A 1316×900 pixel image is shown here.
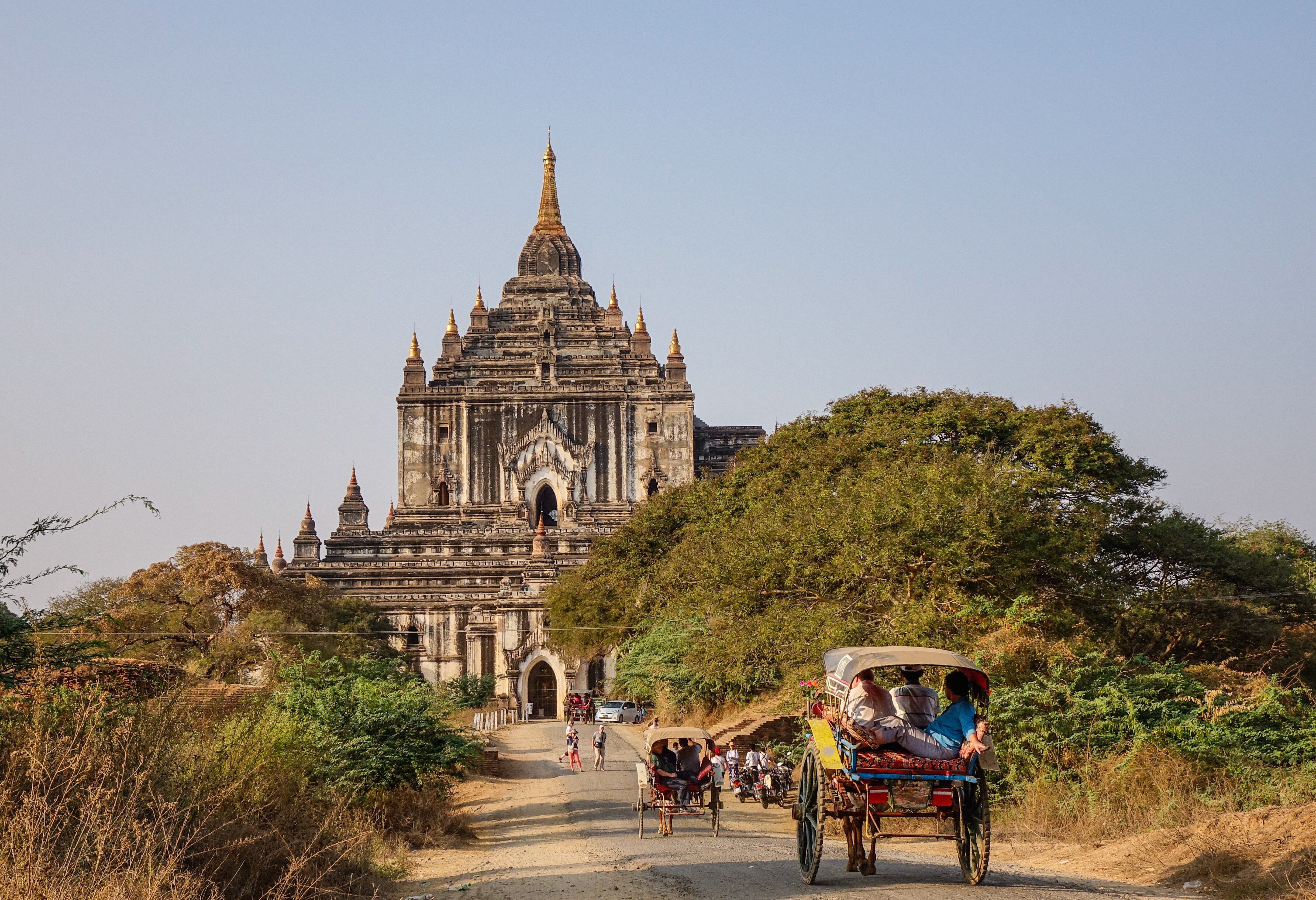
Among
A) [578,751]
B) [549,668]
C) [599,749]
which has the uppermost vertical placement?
[549,668]

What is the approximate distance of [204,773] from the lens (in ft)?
43.5

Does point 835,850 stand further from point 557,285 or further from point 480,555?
point 557,285

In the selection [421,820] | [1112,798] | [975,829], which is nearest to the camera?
[975,829]

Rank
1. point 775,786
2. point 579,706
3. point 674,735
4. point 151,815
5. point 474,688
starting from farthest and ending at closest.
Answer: point 579,706
point 474,688
point 775,786
point 674,735
point 151,815

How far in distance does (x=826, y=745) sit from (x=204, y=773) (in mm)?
5646

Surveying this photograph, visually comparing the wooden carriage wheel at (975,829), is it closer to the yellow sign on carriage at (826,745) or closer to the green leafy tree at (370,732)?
the yellow sign on carriage at (826,745)

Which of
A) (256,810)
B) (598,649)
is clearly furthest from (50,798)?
(598,649)

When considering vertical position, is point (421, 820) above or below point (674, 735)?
below

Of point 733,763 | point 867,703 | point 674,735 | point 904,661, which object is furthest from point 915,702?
point 733,763

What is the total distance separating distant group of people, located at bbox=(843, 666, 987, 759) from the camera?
11.0 meters

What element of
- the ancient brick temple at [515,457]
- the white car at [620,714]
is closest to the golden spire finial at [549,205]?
the ancient brick temple at [515,457]

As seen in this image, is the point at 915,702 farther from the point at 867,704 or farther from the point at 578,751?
the point at 578,751

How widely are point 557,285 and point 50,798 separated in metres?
60.2

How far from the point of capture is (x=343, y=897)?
13.2 metres
